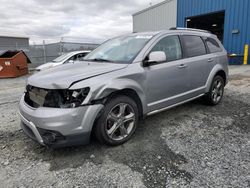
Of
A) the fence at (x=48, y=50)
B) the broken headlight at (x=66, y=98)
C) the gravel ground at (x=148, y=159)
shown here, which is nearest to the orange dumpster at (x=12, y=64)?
the fence at (x=48, y=50)

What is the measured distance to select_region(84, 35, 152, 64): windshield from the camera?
→ 331 cm

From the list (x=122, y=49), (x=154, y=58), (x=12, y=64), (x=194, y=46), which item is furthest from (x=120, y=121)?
(x=12, y=64)

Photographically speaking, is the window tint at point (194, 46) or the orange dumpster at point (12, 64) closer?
the window tint at point (194, 46)

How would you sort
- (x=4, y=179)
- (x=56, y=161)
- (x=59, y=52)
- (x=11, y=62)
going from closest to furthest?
(x=4, y=179) < (x=56, y=161) < (x=11, y=62) < (x=59, y=52)

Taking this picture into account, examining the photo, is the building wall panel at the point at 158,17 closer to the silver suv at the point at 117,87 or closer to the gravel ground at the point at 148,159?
the silver suv at the point at 117,87

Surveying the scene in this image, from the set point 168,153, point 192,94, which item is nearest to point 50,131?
point 168,153

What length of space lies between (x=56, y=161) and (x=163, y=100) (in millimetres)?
1946

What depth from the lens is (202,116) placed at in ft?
13.6

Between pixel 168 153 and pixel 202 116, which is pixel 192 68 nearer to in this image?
pixel 202 116

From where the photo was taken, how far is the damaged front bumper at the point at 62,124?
2.43 m

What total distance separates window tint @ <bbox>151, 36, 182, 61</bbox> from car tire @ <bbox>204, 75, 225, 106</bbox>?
1.33 meters

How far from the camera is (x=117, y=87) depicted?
2783mm

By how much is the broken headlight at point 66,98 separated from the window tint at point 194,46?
2.39 meters

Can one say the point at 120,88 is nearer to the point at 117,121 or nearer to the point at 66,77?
the point at 117,121
